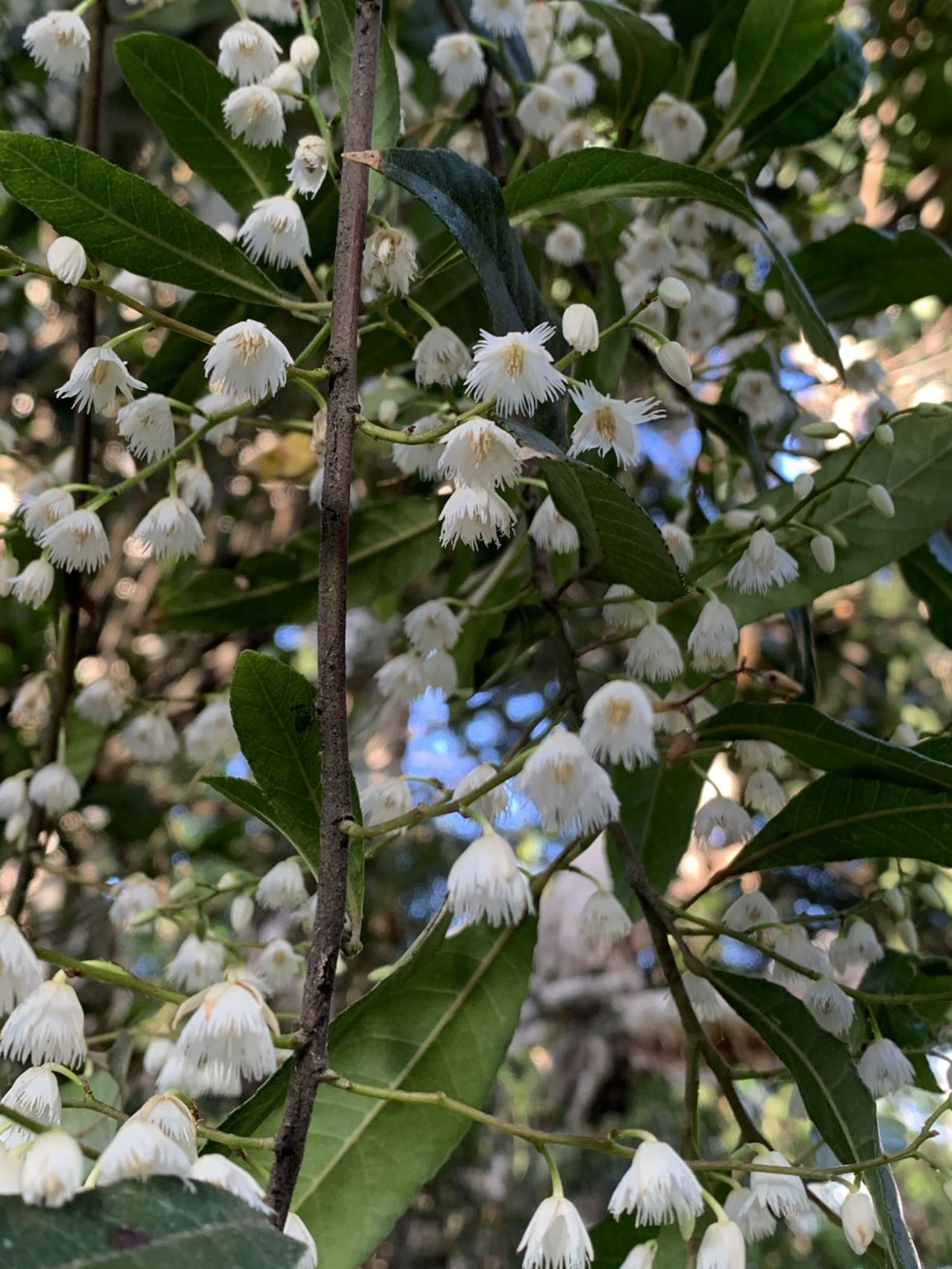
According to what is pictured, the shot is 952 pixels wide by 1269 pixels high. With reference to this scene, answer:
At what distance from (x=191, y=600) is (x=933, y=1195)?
3635 mm

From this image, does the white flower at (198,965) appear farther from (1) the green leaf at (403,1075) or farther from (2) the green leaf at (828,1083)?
(2) the green leaf at (828,1083)

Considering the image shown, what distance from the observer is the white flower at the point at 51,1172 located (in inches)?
22.5

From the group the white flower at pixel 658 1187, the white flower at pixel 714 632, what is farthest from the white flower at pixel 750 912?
the white flower at pixel 658 1187

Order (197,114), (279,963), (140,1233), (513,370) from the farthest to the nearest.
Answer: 1. (279,963)
2. (197,114)
3. (513,370)
4. (140,1233)

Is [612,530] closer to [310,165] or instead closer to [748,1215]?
[310,165]

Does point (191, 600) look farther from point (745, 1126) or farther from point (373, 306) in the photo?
point (745, 1126)

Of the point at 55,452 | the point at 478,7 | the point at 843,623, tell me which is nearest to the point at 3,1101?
the point at 478,7

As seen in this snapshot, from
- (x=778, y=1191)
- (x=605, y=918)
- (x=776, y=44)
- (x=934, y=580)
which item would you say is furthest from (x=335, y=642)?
(x=776, y=44)

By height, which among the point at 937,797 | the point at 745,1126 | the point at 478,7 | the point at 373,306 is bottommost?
the point at 745,1126

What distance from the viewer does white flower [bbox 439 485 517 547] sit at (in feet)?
2.77

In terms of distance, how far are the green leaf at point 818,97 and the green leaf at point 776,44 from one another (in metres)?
0.08

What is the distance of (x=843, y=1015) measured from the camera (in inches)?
42.9

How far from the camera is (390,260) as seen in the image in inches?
39.2

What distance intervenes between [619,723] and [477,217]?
41 centimetres
